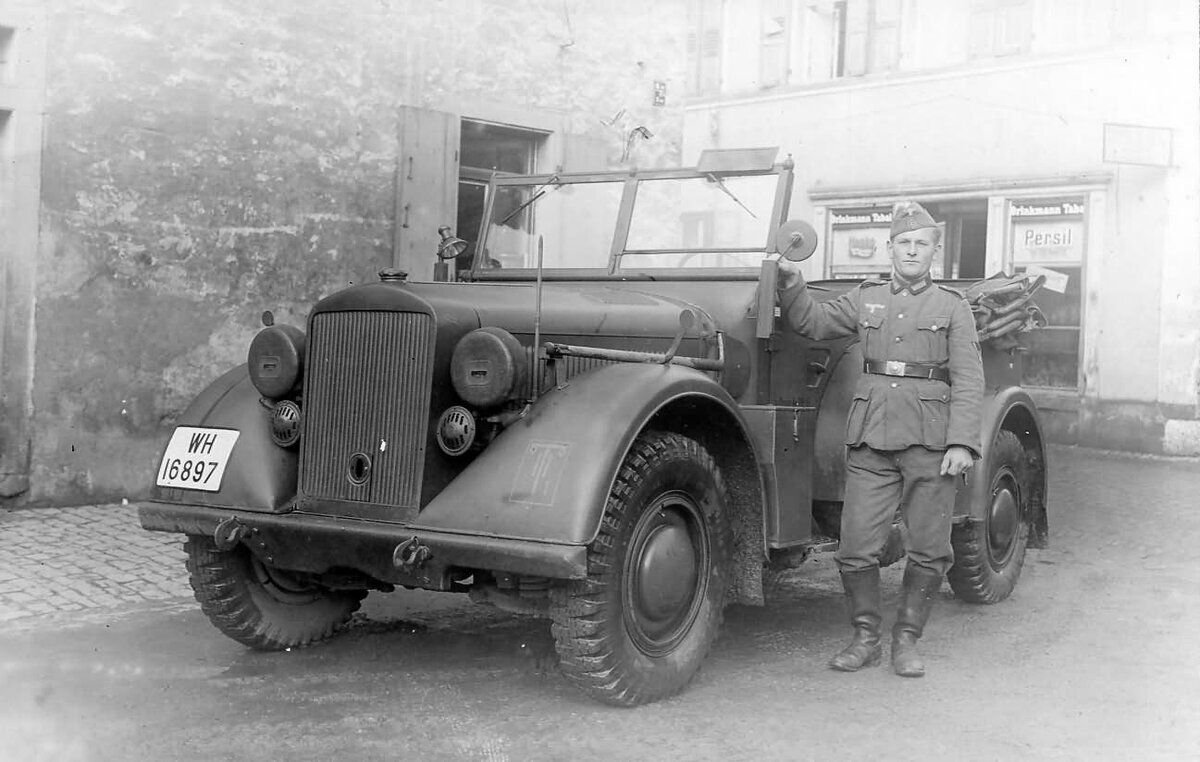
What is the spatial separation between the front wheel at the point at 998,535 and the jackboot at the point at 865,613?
0.95m

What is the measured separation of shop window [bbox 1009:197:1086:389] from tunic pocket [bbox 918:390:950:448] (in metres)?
7.66

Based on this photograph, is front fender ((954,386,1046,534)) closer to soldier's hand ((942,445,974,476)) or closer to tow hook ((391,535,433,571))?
soldier's hand ((942,445,974,476))

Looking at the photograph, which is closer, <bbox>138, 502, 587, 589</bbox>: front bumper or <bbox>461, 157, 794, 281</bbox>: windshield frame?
<bbox>138, 502, 587, 589</bbox>: front bumper

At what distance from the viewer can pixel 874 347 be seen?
4.63 m

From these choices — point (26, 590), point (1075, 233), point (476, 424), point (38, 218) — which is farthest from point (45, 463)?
point (1075, 233)

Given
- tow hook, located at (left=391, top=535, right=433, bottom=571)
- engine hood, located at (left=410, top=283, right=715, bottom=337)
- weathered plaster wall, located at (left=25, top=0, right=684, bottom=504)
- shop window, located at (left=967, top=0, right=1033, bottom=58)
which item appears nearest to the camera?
tow hook, located at (left=391, top=535, right=433, bottom=571)

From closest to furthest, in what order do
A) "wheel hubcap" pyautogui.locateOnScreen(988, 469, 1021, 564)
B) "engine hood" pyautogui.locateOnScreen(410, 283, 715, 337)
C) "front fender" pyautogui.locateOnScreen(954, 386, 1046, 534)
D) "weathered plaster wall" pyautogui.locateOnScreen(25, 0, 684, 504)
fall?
"engine hood" pyautogui.locateOnScreen(410, 283, 715, 337), "front fender" pyautogui.locateOnScreen(954, 386, 1046, 534), "wheel hubcap" pyautogui.locateOnScreen(988, 469, 1021, 564), "weathered plaster wall" pyautogui.locateOnScreen(25, 0, 684, 504)

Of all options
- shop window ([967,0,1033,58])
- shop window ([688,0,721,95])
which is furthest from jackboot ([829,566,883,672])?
shop window ([688,0,721,95])

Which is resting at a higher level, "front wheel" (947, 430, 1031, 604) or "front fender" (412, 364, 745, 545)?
"front fender" (412, 364, 745, 545)

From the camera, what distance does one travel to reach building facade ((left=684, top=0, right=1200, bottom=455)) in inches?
432

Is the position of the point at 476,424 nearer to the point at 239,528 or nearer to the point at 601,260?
the point at 239,528

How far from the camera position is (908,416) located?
4441 millimetres

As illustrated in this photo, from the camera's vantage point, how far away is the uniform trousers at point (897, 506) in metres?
4.47

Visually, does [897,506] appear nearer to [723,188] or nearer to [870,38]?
[723,188]
